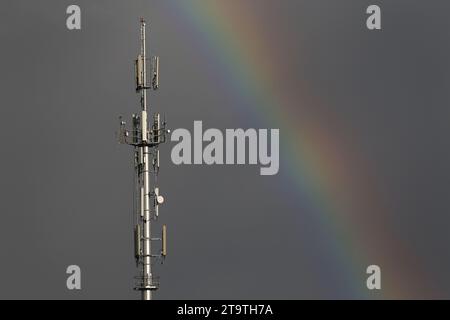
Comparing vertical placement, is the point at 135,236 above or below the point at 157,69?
below

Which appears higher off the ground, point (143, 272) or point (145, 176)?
point (145, 176)
